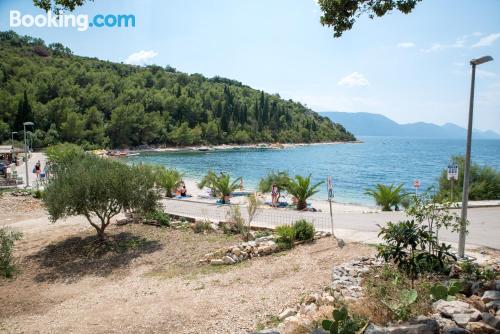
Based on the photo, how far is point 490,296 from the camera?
20.9 feet

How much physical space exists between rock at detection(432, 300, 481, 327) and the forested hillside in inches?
3152

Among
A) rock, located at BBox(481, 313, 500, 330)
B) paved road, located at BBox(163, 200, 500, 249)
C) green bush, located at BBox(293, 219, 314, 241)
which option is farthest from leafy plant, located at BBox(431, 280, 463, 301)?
green bush, located at BBox(293, 219, 314, 241)

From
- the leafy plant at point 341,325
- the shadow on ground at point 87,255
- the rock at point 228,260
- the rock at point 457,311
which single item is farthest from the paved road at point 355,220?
the leafy plant at point 341,325

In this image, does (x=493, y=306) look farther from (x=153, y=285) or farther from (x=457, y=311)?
(x=153, y=285)

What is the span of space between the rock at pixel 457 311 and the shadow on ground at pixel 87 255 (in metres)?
9.47

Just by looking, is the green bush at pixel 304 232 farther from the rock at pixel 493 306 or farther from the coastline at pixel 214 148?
the coastline at pixel 214 148

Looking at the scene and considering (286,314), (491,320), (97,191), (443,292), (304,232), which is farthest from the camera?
(97,191)

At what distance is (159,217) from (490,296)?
42.4ft

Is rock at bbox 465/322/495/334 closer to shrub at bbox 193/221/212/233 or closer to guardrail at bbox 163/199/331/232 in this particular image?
guardrail at bbox 163/199/331/232

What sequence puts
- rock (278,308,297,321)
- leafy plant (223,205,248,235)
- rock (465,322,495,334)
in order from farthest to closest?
leafy plant (223,205,248,235) < rock (278,308,297,321) < rock (465,322,495,334)

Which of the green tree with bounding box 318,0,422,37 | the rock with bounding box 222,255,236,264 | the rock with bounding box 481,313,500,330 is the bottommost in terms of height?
the rock with bounding box 222,255,236,264

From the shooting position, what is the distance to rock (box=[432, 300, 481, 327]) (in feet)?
17.6

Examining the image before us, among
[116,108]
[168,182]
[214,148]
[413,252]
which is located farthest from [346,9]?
[214,148]

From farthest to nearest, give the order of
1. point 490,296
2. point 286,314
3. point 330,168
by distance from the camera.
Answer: point 330,168 → point 286,314 → point 490,296
